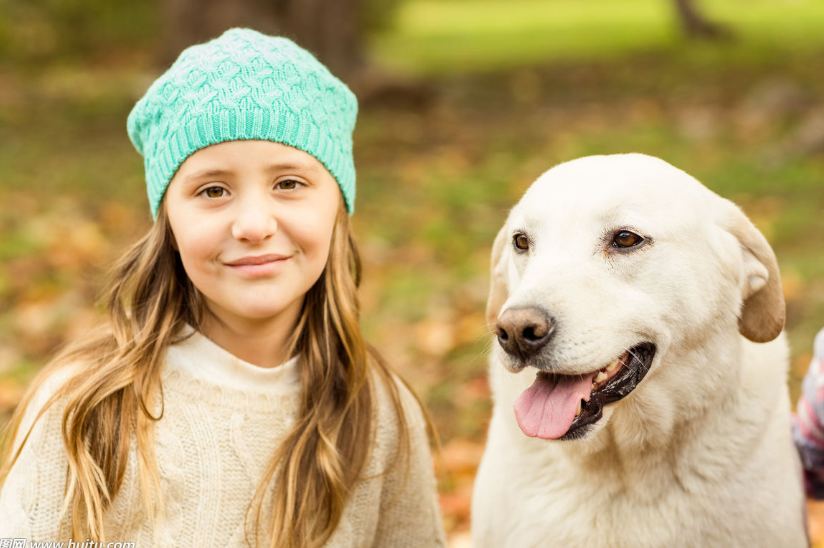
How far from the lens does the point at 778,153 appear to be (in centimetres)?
804

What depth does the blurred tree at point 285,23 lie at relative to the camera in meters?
10.2

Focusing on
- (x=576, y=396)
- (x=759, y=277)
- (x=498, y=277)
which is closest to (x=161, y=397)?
(x=498, y=277)

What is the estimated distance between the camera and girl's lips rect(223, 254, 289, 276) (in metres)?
2.61

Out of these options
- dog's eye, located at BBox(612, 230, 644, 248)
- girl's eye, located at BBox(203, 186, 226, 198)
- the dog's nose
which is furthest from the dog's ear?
girl's eye, located at BBox(203, 186, 226, 198)

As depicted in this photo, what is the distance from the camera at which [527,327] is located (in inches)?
88.7

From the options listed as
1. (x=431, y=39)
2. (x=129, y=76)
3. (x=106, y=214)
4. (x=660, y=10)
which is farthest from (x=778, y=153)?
(x=660, y=10)

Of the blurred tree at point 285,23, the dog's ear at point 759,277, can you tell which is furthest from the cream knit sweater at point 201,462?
the blurred tree at point 285,23

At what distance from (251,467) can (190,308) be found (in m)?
0.56

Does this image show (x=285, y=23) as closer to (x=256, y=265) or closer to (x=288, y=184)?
(x=288, y=184)

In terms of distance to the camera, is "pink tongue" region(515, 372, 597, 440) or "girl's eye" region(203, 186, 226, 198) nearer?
"pink tongue" region(515, 372, 597, 440)

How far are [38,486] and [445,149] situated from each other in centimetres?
729

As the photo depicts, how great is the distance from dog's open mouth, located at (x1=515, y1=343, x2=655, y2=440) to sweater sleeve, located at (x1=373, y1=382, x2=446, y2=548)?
2.33 feet

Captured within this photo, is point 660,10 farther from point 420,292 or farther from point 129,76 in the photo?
point 420,292

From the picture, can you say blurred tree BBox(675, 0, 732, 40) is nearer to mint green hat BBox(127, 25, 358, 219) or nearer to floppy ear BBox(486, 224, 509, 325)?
floppy ear BBox(486, 224, 509, 325)
